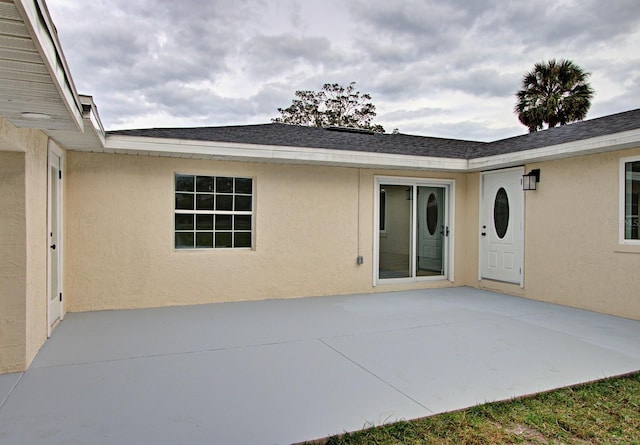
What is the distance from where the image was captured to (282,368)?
4.14 metres

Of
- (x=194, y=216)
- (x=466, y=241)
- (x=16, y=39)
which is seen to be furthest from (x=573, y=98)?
(x=16, y=39)

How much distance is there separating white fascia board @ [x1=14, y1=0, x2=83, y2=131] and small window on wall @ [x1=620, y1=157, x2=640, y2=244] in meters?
7.24

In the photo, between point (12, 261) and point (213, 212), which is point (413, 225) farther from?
point (12, 261)

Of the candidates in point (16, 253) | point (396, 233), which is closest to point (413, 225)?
point (396, 233)

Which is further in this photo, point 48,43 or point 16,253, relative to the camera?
point 16,253

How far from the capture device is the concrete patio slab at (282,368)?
2.99 m

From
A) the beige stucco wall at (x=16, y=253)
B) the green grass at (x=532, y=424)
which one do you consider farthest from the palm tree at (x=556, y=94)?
the beige stucco wall at (x=16, y=253)

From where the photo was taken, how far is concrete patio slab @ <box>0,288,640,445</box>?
2.99m

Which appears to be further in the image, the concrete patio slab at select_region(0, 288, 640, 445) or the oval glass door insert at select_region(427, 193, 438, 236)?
the oval glass door insert at select_region(427, 193, 438, 236)

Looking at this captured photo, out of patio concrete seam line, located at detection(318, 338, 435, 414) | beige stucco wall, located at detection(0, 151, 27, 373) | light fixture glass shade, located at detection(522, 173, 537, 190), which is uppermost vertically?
light fixture glass shade, located at detection(522, 173, 537, 190)

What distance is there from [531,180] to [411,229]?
2.48 m

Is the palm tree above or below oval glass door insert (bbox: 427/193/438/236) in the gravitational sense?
above

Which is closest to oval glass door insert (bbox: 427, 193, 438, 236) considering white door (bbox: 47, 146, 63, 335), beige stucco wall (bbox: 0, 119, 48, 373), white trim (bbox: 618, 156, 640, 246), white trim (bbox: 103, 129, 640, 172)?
white trim (bbox: 103, 129, 640, 172)

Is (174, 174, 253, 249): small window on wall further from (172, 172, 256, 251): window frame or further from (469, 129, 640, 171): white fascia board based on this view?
(469, 129, 640, 171): white fascia board
